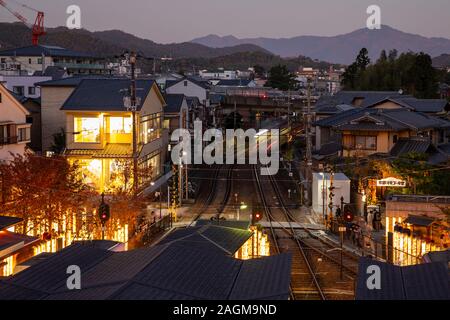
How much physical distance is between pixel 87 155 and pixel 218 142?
16161 mm

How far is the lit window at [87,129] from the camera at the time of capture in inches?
1031

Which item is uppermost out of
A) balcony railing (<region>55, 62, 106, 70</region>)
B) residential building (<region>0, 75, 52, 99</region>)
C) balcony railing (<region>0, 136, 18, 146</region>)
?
balcony railing (<region>55, 62, 106, 70</region>)

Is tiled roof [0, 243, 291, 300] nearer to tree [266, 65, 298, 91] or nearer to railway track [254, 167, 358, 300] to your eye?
railway track [254, 167, 358, 300]

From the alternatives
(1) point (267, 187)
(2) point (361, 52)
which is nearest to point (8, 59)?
(2) point (361, 52)

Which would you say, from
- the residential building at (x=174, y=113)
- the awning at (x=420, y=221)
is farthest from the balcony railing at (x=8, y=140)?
the residential building at (x=174, y=113)

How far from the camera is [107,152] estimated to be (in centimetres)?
2578

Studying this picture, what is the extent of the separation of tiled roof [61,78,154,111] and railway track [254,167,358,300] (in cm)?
868

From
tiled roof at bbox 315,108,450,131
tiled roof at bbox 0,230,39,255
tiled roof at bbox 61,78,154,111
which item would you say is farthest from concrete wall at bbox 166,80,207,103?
tiled roof at bbox 0,230,39,255

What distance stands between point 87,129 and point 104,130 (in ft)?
2.44

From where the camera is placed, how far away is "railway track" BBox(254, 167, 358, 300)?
13235 mm

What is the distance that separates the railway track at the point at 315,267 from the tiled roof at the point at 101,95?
8.68 metres

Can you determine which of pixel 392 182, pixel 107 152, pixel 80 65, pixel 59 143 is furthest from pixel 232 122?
pixel 392 182

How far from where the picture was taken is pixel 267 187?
2927 cm

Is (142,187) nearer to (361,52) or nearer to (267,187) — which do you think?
(267,187)
